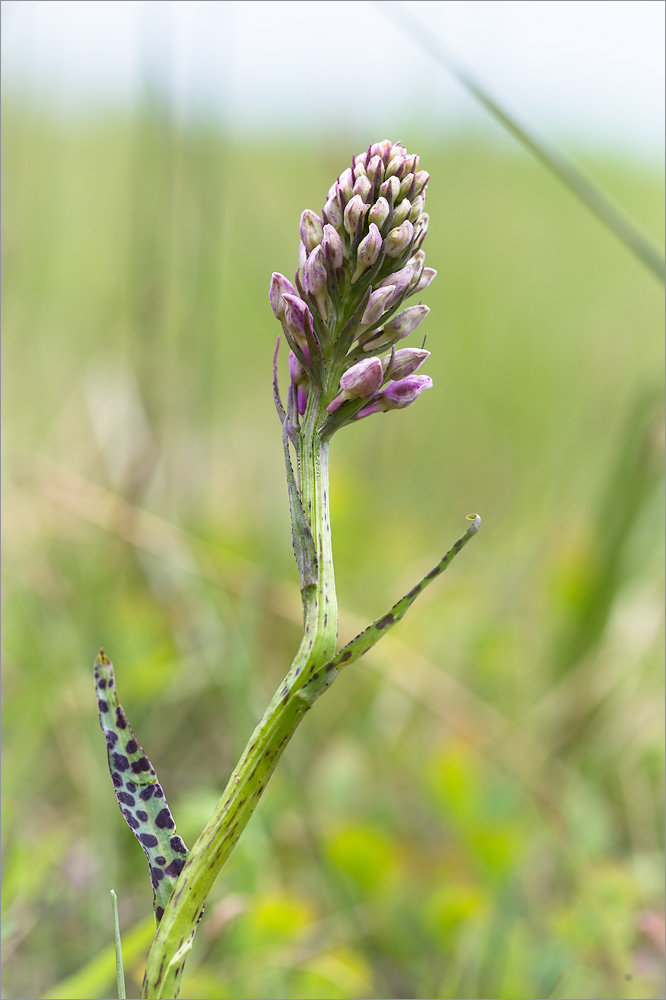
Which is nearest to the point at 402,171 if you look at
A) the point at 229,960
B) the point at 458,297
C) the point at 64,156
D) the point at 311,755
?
the point at 229,960

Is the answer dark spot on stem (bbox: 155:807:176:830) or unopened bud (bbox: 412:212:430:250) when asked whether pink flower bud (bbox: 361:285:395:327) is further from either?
dark spot on stem (bbox: 155:807:176:830)

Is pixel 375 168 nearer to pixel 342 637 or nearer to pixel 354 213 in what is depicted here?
pixel 354 213

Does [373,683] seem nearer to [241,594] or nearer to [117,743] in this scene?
[241,594]

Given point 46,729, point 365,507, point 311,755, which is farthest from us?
point 365,507

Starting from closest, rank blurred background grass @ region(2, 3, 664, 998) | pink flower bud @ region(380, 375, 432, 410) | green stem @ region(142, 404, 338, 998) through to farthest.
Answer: green stem @ region(142, 404, 338, 998) < pink flower bud @ region(380, 375, 432, 410) < blurred background grass @ region(2, 3, 664, 998)

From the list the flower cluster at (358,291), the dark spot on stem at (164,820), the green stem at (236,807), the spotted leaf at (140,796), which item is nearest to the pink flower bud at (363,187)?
the flower cluster at (358,291)

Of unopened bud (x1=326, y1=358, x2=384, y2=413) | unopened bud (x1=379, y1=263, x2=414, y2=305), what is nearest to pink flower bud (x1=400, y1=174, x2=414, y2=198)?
unopened bud (x1=379, y1=263, x2=414, y2=305)
